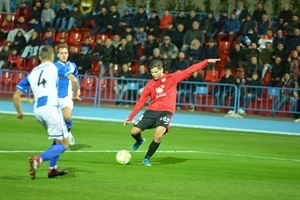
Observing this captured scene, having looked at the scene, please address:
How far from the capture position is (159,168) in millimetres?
15773

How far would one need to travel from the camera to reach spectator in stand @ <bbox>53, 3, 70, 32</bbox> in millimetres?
37719

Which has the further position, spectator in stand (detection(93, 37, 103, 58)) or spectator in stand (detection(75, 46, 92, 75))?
spectator in stand (detection(93, 37, 103, 58))

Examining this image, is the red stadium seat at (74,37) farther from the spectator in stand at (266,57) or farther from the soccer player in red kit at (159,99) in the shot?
the soccer player in red kit at (159,99)

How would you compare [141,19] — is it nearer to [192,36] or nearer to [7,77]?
[192,36]

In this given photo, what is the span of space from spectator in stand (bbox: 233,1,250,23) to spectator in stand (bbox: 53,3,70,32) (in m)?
7.79

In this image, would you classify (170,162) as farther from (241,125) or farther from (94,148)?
(241,125)

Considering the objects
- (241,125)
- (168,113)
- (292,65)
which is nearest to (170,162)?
(168,113)

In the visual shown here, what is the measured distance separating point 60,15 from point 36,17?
4.08 ft

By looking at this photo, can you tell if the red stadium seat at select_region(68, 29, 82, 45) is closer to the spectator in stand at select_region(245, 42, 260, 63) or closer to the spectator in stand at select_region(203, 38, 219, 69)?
the spectator in stand at select_region(203, 38, 219, 69)

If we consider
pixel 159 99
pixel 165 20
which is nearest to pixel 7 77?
pixel 165 20

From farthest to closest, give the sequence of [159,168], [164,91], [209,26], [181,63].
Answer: [209,26] → [181,63] → [164,91] → [159,168]

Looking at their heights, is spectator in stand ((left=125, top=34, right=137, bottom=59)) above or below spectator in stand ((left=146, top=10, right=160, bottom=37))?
below

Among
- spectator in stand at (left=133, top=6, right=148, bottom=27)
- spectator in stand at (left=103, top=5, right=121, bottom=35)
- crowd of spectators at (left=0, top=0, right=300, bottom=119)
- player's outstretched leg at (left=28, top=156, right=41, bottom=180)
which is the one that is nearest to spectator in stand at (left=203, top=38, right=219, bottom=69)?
crowd of spectators at (left=0, top=0, right=300, bottom=119)

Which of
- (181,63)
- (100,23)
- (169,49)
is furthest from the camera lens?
(100,23)
